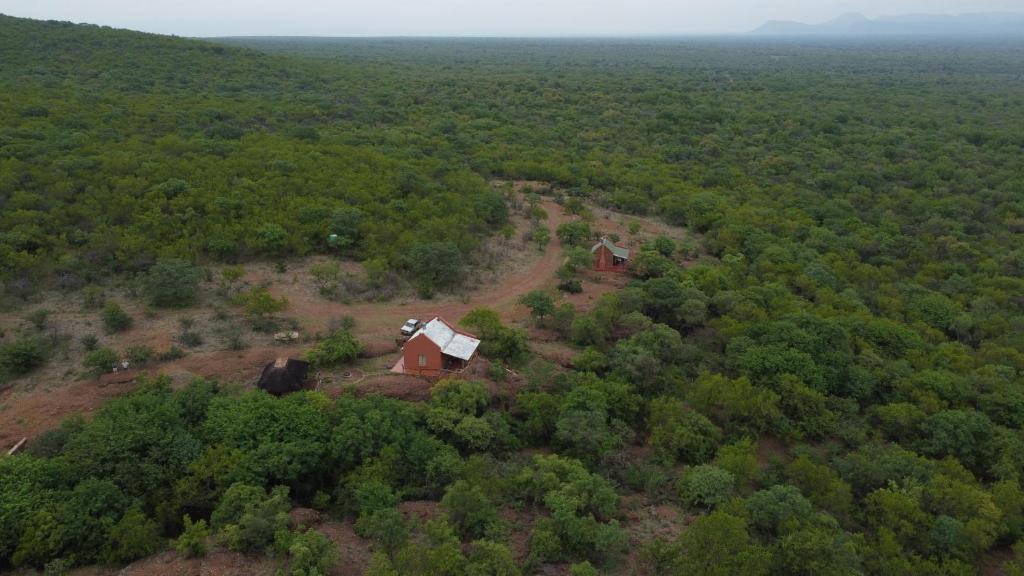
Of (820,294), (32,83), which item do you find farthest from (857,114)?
(32,83)

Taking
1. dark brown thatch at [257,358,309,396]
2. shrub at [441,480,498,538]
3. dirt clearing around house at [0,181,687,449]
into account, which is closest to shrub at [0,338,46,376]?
dirt clearing around house at [0,181,687,449]

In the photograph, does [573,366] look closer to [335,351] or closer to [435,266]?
[335,351]

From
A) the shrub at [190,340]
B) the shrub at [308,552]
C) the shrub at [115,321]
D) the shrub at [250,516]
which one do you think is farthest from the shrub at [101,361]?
the shrub at [308,552]

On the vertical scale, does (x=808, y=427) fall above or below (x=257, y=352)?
below

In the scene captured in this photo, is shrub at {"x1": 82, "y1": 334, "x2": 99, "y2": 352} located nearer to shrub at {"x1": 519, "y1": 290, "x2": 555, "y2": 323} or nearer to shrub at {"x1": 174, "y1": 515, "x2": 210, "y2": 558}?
shrub at {"x1": 174, "y1": 515, "x2": 210, "y2": 558}

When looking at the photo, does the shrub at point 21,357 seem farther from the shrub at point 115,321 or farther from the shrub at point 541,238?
the shrub at point 541,238

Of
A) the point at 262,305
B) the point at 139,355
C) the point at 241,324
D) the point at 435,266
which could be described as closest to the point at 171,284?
the point at 241,324

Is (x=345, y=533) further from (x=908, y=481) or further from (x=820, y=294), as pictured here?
(x=820, y=294)
